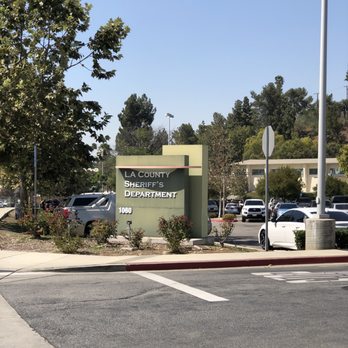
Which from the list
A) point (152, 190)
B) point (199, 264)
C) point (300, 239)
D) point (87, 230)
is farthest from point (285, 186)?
point (199, 264)

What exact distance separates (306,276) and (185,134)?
10752cm

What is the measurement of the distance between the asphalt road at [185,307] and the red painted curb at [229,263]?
58 centimetres

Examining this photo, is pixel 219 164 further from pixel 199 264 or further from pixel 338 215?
pixel 199 264

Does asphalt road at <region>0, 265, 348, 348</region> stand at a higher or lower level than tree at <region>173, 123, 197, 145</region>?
lower

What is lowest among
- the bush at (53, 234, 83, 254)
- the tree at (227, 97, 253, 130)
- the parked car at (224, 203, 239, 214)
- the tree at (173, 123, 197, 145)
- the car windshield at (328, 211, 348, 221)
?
the parked car at (224, 203, 239, 214)

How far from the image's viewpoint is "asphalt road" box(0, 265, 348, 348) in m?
6.59

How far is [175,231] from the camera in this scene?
14984mm

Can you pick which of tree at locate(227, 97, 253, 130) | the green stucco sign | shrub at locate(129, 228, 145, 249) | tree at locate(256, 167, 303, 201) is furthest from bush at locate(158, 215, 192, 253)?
tree at locate(227, 97, 253, 130)

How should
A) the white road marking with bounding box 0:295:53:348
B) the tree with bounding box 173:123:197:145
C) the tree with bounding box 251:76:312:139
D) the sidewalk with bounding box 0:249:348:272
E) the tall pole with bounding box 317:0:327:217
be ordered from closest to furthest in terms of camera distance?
1. the white road marking with bounding box 0:295:53:348
2. the sidewalk with bounding box 0:249:348:272
3. the tall pole with bounding box 317:0:327:217
4. the tree with bounding box 173:123:197:145
5. the tree with bounding box 251:76:312:139

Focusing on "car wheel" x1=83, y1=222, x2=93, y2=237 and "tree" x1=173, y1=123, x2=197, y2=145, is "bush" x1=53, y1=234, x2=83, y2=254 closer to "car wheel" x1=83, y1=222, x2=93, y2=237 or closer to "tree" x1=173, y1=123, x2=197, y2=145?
"car wheel" x1=83, y1=222, x2=93, y2=237

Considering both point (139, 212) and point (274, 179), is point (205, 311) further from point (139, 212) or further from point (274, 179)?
point (274, 179)

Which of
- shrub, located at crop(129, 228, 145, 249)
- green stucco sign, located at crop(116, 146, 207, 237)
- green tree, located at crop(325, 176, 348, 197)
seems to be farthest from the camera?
green tree, located at crop(325, 176, 348, 197)

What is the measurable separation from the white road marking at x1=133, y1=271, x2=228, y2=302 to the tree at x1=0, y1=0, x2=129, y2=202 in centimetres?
1021

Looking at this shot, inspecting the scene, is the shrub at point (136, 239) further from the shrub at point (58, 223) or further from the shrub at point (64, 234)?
the shrub at point (58, 223)
